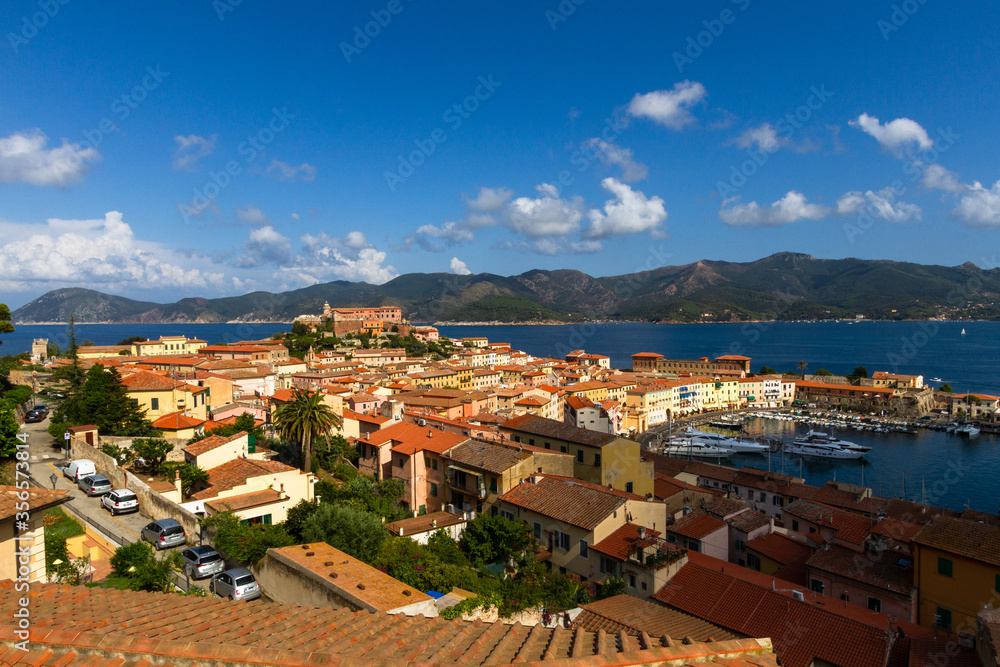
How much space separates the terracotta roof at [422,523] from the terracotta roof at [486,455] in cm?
223

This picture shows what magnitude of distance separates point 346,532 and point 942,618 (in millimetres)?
16376

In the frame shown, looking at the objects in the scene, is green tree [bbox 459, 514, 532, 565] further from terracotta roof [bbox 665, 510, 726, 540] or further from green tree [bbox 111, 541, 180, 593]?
green tree [bbox 111, 541, 180, 593]

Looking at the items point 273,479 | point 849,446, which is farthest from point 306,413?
point 849,446

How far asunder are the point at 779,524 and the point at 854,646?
61.9 ft

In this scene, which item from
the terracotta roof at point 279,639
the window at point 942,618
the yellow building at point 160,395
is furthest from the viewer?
the yellow building at point 160,395

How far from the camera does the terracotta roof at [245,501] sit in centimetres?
1656

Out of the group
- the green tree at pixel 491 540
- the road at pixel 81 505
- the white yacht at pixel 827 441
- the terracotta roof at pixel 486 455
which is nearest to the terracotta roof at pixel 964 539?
the green tree at pixel 491 540

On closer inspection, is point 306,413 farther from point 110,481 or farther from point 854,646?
point 854,646

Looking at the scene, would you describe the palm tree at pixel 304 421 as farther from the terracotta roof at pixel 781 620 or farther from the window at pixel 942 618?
the window at pixel 942 618

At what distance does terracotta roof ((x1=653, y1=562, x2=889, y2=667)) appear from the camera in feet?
38.2

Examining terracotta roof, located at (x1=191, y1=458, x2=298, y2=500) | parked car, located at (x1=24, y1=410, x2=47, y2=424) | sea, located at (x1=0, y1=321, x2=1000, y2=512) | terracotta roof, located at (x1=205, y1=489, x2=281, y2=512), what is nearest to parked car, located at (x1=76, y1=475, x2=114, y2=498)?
terracotta roof, located at (x1=191, y1=458, x2=298, y2=500)

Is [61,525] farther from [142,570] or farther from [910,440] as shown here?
[910,440]

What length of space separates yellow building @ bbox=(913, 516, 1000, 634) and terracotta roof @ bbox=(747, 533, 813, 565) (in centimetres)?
543

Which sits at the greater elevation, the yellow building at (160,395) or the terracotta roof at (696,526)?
the yellow building at (160,395)
